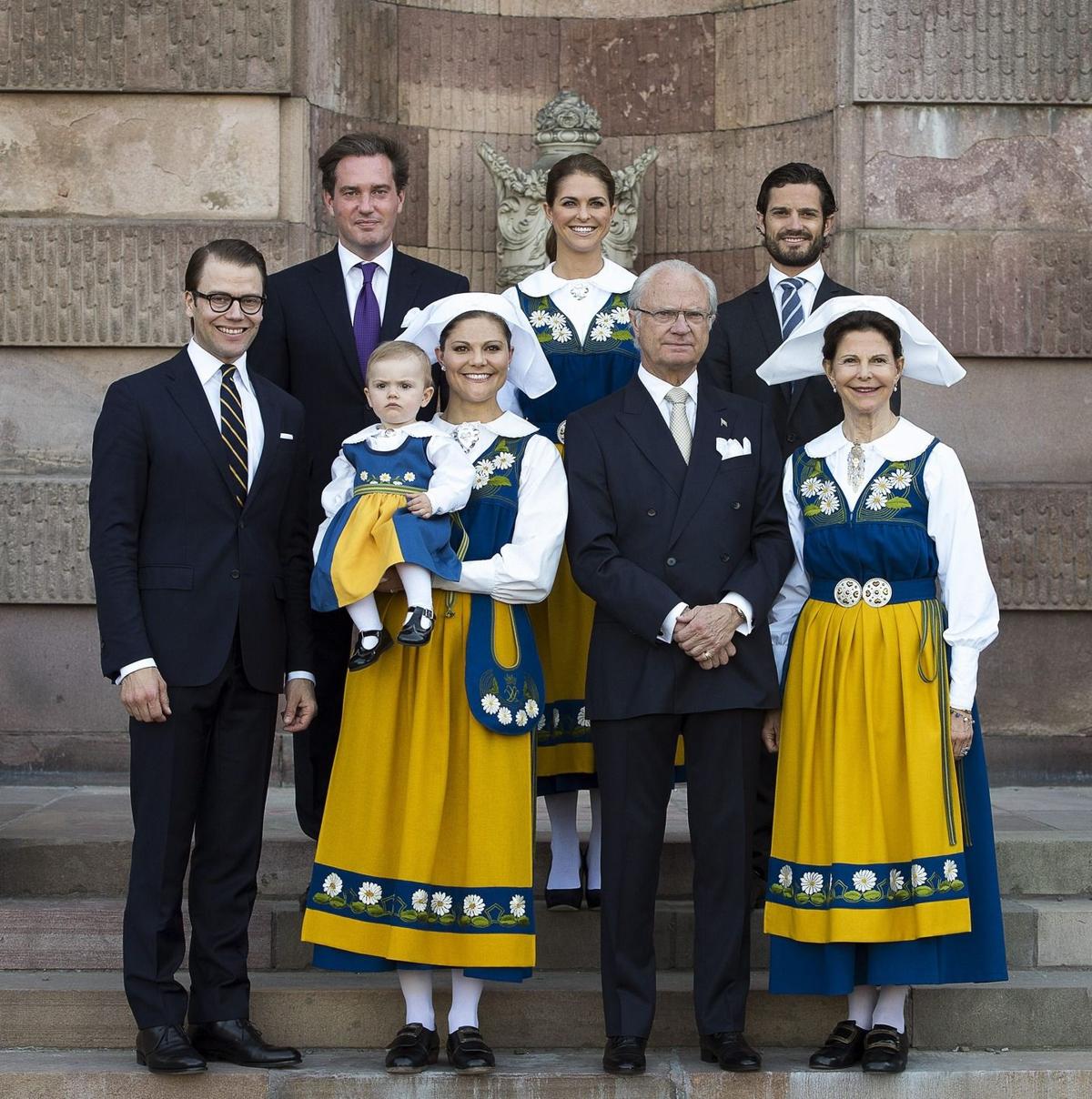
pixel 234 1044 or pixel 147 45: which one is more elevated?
pixel 147 45

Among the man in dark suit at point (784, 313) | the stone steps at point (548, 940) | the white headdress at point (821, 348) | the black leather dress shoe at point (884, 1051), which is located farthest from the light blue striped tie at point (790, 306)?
the black leather dress shoe at point (884, 1051)

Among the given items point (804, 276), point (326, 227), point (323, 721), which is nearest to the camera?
point (323, 721)

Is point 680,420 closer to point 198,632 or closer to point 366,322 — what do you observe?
point 366,322

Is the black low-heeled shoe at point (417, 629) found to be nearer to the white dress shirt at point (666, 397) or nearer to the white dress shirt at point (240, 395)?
the white dress shirt at point (240, 395)

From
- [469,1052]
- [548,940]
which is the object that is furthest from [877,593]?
[469,1052]

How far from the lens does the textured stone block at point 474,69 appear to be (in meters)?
→ 7.56

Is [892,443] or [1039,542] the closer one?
[892,443]

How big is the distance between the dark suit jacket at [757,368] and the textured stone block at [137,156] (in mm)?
2547

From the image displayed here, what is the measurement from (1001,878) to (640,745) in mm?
1534

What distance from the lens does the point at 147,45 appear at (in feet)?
22.3

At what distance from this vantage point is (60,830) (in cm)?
545

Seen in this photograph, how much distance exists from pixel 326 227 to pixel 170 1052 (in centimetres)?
385

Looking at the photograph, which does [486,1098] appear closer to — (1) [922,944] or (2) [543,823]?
(1) [922,944]

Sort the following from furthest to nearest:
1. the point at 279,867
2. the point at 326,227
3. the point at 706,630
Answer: the point at 326,227 < the point at 279,867 < the point at 706,630
